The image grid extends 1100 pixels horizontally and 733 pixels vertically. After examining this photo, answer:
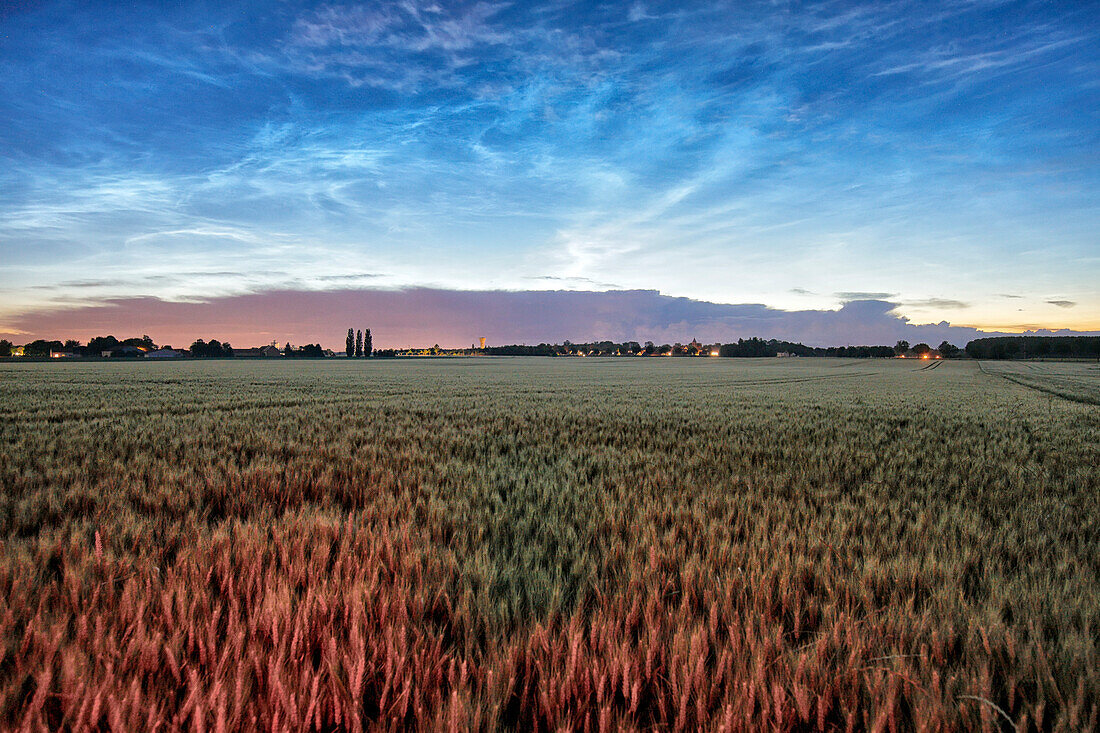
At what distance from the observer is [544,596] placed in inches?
118

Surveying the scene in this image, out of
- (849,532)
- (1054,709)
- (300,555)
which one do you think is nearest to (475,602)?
(300,555)

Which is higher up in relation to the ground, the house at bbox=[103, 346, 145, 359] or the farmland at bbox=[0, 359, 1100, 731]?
the house at bbox=[103, 346, 145, 359]

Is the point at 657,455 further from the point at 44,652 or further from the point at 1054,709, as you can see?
the point at 44,652

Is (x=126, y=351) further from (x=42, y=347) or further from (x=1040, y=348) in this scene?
(x=1040, y=348)

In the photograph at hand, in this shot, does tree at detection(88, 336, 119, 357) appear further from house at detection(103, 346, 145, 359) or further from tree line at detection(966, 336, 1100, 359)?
tree line at detection(966, 336, 1100, 359)

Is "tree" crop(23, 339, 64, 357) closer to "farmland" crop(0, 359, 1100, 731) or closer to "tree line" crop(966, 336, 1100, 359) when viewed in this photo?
"farmland" crop(0, 359, 1100, 731)

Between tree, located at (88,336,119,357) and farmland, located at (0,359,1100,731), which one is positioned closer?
farmland, located at (0,359,1100,731)

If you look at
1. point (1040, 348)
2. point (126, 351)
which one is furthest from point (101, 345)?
point (1040, 348)

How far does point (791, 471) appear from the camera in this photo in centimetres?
705

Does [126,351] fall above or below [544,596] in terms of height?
above

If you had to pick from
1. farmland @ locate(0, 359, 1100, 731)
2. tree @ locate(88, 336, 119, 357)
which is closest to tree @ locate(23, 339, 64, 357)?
tree @ locate(88, 336, 119, 357)

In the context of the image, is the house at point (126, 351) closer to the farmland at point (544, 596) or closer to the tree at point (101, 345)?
the tree at point (101, 345)

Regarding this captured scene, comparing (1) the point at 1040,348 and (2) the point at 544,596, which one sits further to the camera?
(1) the point at 1040,348

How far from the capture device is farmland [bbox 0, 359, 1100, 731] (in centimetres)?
192
